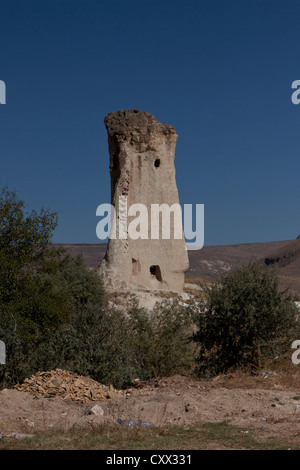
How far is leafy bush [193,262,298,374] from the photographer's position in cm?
1391

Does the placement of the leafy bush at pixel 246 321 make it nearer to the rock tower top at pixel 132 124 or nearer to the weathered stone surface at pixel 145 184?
the weathered stone surface at pixel 145 184

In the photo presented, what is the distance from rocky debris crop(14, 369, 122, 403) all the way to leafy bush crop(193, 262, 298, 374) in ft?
12.7

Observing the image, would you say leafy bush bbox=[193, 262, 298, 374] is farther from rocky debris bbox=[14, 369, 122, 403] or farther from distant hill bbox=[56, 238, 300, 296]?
distant hill bbox=[56, 238, 300, 296]

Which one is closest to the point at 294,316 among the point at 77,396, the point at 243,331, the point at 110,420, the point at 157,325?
the point at 243,331

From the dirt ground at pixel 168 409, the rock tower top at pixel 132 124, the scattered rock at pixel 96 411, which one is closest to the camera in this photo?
the dirt ground at pixel 168 409

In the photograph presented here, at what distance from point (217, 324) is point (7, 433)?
758 centimetres

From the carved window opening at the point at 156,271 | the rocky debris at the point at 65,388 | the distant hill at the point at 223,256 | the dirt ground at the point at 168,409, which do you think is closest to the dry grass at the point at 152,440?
the dirt ground at the point at 168,409

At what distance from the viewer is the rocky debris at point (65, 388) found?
10.6m

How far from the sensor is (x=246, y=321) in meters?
13.9

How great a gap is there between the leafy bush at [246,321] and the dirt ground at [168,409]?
268 cm

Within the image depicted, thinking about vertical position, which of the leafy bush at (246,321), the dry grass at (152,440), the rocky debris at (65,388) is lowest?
the rocky debris at (65,388)

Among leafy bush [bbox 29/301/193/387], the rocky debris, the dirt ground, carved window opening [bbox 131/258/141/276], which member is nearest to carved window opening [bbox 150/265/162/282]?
carved window opening [bbox 131/258/141/276]

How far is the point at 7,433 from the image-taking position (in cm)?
780

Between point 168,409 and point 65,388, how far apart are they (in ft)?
8.95
